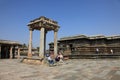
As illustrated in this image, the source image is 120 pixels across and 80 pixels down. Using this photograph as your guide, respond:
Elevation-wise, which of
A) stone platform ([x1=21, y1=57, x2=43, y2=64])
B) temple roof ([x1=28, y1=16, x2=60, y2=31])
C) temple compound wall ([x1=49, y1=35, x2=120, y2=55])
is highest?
temple roof ([x1=28, y1=16, x2=60, y2=31])

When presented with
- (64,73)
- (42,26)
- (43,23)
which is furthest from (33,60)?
(64,73)

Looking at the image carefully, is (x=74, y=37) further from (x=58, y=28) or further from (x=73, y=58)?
(x=58, y=28)

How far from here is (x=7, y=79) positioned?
334 inches

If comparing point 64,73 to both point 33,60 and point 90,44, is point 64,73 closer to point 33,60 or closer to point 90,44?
point 33,60

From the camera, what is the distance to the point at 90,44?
96.2 feet

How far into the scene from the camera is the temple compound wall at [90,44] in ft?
80.4

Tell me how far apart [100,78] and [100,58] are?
13.4 metres

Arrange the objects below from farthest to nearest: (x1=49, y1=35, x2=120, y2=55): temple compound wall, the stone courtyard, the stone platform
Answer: (x1=49, y1=35, x2=120, y2=55): temple compound wall
the stone platform
the stone courtyard

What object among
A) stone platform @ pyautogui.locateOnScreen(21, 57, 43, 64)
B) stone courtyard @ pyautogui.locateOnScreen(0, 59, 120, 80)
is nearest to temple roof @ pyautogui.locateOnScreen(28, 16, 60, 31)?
stone platform @ pyautogui.locateOnScreen(21, 57, 43, 64)

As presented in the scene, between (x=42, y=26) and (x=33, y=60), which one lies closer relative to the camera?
(x=33, y=60)

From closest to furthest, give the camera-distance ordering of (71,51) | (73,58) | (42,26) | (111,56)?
(42,26)
(111,56)
(73,58)
(71,51)

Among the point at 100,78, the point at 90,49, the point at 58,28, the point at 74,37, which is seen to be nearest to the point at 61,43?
the point at 74,37

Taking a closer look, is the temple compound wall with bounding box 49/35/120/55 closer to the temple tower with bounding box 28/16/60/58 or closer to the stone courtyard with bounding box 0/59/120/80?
the temple tower with bounding box 28/16/60/58

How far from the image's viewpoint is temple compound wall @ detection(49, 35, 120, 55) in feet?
80.4
